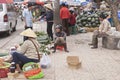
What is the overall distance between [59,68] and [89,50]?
3.53 metres

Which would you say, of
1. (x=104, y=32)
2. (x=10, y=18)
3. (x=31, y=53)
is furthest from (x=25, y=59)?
(x=10, y=18)

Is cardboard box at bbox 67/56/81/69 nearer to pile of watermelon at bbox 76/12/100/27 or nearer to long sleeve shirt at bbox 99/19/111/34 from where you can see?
long sleeve shirt at bbox 99/19/111/34

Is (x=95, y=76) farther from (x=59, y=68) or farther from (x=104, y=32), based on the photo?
(x=104, y=32)

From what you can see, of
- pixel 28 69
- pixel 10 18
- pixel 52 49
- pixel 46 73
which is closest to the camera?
pixel 28 69

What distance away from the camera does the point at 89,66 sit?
948cm

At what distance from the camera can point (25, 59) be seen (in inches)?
326

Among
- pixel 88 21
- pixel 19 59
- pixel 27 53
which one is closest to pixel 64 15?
pixel 88 21

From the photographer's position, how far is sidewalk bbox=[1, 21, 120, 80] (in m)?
8.22

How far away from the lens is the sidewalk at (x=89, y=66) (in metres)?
8.22

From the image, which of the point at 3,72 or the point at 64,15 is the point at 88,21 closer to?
the point at 64,15

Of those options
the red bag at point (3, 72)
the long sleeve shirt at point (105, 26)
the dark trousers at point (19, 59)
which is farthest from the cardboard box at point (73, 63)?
the long sleeve shirt at point (105, 26)

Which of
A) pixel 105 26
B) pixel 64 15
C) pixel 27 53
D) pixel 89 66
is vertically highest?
pixel 64 15

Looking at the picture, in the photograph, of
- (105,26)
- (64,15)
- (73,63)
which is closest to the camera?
(73,63)

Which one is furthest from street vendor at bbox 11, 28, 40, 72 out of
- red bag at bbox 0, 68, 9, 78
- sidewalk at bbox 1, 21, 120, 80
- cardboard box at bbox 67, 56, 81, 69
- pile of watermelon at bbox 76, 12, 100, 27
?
pile of watermelon at bbox 76, 12, 100, 27
